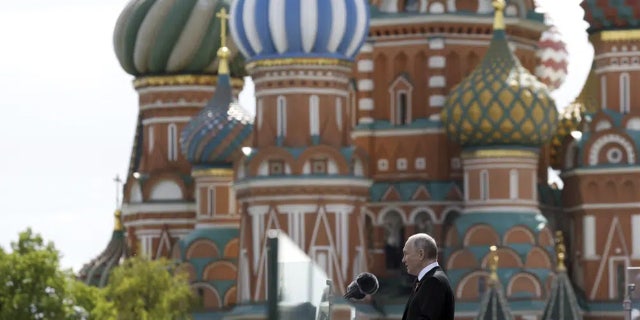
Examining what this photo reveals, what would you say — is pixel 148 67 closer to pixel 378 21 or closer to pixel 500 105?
pixel 378 21

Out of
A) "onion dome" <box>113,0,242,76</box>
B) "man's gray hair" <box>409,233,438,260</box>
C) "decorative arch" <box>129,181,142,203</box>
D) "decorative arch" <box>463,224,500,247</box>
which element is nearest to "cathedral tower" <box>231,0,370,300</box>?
"decorative arch" <box>463,224,500,247</box>

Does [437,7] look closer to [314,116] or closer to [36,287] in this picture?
[314,116]

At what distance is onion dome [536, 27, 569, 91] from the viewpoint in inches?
2105

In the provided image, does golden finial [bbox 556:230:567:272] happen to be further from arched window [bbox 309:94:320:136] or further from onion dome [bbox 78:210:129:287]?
onion dome [bbox 78:210:129:287]

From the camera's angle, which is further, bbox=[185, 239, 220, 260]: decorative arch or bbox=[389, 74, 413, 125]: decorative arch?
bbox=[389, 74, 413, 125]: decorative arch

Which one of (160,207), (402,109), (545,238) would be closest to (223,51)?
(402,109)

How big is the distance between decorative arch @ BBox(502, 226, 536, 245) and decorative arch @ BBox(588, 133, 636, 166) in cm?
239

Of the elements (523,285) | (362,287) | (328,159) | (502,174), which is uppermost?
(328,159)

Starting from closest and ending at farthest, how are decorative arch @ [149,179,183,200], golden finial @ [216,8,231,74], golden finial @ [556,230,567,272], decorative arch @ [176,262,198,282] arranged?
1. golden finial @ [556,230,567,272]
2. decorative arch @ [176,262,198,282]
3. golden finial @ [216,8,231,74]
4. decorative arch @ [149,179,183,200]

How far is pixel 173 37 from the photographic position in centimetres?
5219

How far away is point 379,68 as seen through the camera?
49.8 m

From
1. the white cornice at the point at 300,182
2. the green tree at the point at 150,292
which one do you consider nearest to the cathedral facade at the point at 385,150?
the white cornice at the point at 300,182

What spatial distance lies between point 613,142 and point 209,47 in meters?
8.58

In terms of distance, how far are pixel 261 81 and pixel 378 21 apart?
4.27 meters
